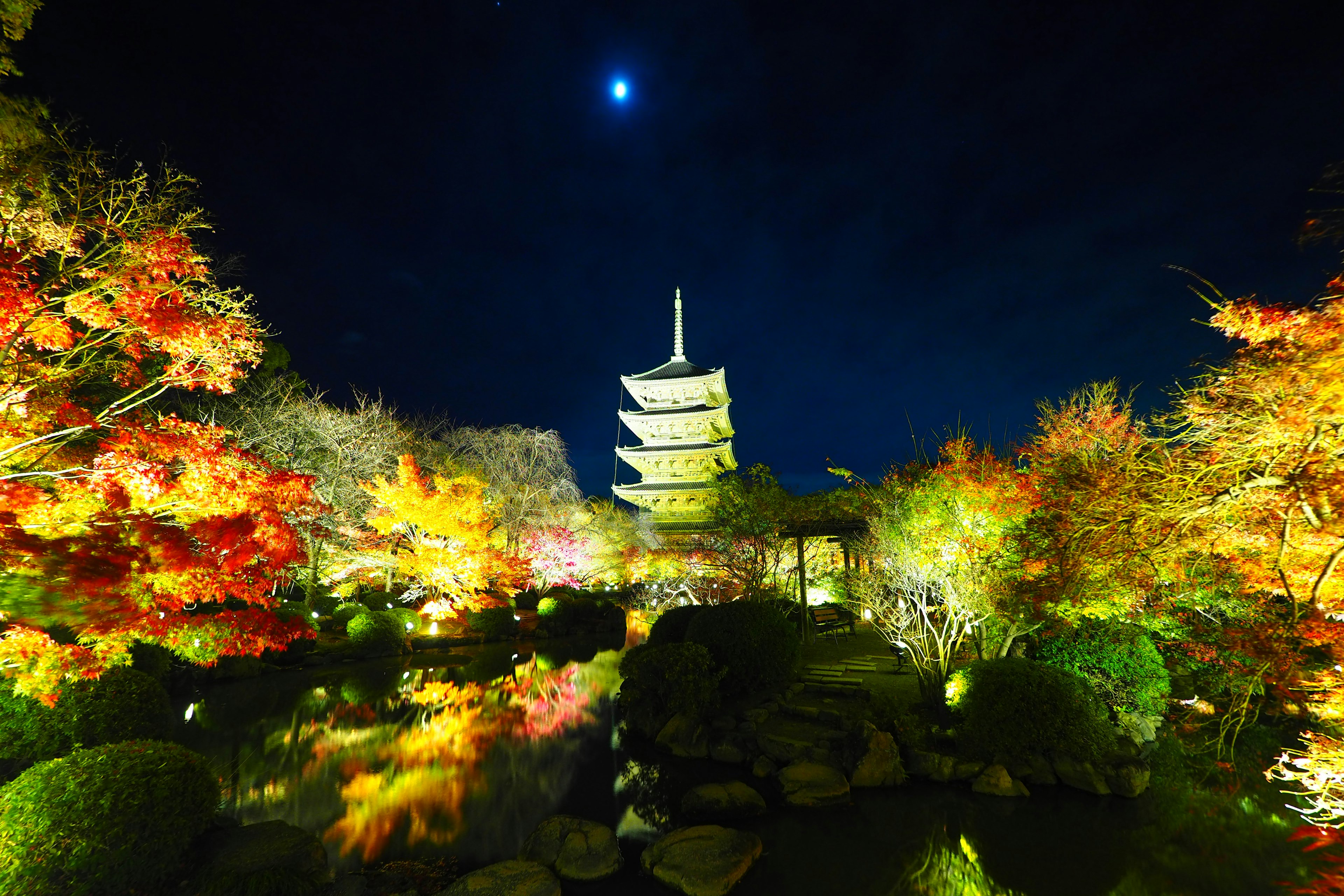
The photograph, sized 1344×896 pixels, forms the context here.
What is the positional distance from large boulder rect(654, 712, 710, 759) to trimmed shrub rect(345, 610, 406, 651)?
36.0ft

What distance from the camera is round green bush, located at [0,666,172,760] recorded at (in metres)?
5.72

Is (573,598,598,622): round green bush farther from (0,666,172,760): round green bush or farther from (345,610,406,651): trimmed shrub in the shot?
(0,666,172,760): round green bush

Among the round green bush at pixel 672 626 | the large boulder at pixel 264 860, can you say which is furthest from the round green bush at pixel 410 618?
the large boulder at pixel 264 860

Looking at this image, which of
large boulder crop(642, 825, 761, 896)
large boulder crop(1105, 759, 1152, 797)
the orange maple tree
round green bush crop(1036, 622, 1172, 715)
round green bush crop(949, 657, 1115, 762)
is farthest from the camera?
round green bush crop(1036, 622, 1172, 715)

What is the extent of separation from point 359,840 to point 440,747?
122 inches

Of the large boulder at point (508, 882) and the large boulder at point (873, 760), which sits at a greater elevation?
the large boulder at point (873, 760)

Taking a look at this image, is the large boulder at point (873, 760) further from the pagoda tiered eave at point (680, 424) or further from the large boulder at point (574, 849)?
the pagoda tiered eave at point (680, 424)

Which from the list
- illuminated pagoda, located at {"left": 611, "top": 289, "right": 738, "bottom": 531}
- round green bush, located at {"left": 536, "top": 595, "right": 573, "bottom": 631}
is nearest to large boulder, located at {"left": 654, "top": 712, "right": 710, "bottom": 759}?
round green bush, located at {"left": 536, "top": 595, "right": 573, "bottom": 631}

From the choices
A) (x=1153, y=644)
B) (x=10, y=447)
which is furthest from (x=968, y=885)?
(x=10, y=447)

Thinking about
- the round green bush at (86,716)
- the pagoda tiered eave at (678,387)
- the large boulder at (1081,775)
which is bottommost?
the large boulder at (1081,775)

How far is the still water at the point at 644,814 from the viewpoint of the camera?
220 inches

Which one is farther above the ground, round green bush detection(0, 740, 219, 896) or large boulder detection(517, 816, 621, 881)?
round green bush detection(0, 740, 219, 896)

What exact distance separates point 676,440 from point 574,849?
87.7 ft

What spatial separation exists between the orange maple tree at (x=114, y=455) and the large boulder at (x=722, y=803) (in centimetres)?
564
